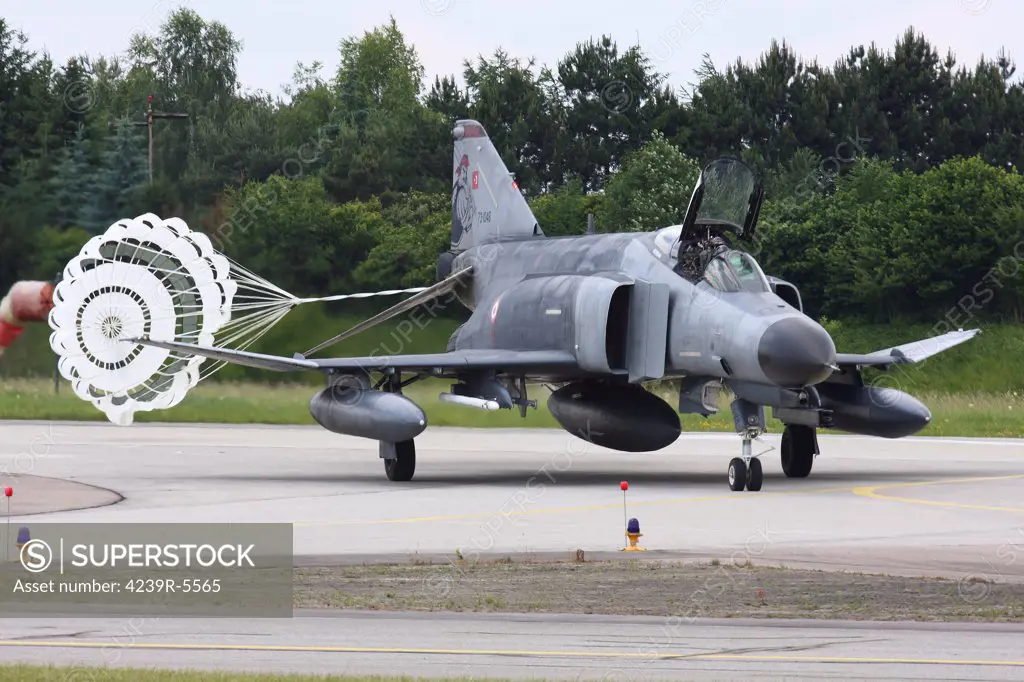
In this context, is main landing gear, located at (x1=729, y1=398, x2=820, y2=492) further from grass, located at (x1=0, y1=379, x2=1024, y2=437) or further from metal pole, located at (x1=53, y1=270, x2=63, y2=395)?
grass, located at (x1=0, y1=379, x2=1024, y2=437)

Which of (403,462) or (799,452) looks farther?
(799,452)

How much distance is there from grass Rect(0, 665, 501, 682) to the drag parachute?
15.4 metres

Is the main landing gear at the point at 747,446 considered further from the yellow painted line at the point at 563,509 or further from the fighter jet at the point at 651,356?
the yellow painted line at the point at 563,509

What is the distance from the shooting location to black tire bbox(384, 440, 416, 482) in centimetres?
2144

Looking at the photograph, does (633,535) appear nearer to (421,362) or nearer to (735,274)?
(735,274)

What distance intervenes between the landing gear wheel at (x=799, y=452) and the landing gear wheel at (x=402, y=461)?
5.06 meters

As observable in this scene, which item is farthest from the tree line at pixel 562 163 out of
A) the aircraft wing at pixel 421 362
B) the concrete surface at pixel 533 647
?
the concrete surface at pixel 533 647

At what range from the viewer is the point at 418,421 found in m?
20.6

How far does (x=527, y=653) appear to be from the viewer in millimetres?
8984

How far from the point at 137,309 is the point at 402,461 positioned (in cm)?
521

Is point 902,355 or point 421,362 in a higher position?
point 902,355

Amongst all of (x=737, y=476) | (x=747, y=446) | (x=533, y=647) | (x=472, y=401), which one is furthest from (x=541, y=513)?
(x=533, y=647)

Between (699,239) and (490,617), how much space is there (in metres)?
11.0

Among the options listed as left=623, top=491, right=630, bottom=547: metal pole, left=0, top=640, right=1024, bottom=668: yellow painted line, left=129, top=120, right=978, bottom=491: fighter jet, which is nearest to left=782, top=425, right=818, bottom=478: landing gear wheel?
left=129, top=120, right=978, bottom=491: fighter jet
